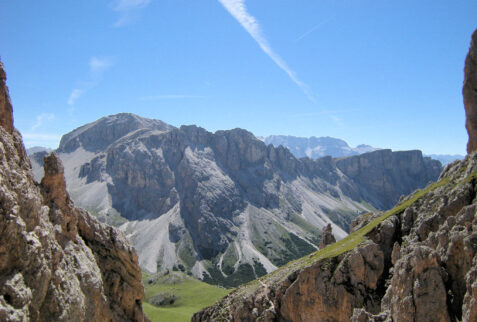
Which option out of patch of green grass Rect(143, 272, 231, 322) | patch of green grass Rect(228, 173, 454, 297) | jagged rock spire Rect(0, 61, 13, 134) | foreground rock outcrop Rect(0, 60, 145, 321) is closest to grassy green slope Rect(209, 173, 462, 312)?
patch of green grass Rect(228, 173, 454, 297)

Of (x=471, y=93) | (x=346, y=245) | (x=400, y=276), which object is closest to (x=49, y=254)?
(x=400, y=276)

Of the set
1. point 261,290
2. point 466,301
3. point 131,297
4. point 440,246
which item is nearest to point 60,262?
point 131,297

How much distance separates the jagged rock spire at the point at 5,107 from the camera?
24.1 meters

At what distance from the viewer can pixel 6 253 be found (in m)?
18.2

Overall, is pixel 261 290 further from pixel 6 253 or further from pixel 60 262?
pixel 6 253

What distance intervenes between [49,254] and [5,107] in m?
11.2

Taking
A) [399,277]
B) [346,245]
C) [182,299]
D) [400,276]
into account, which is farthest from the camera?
[182,299]

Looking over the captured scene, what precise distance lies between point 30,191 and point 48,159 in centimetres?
834

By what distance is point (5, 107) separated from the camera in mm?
24594

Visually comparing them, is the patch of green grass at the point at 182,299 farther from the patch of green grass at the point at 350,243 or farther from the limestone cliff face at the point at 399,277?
the patch of green grass at the point at 350,243

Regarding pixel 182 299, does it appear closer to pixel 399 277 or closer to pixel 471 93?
pixel 471 93

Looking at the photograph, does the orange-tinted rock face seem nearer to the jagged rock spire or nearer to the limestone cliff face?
the limestone cliff face

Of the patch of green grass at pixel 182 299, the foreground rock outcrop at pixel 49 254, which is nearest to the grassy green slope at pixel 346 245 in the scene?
the foreground rock outcrop at pixel 49 254

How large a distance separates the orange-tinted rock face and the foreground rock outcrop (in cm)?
7163
